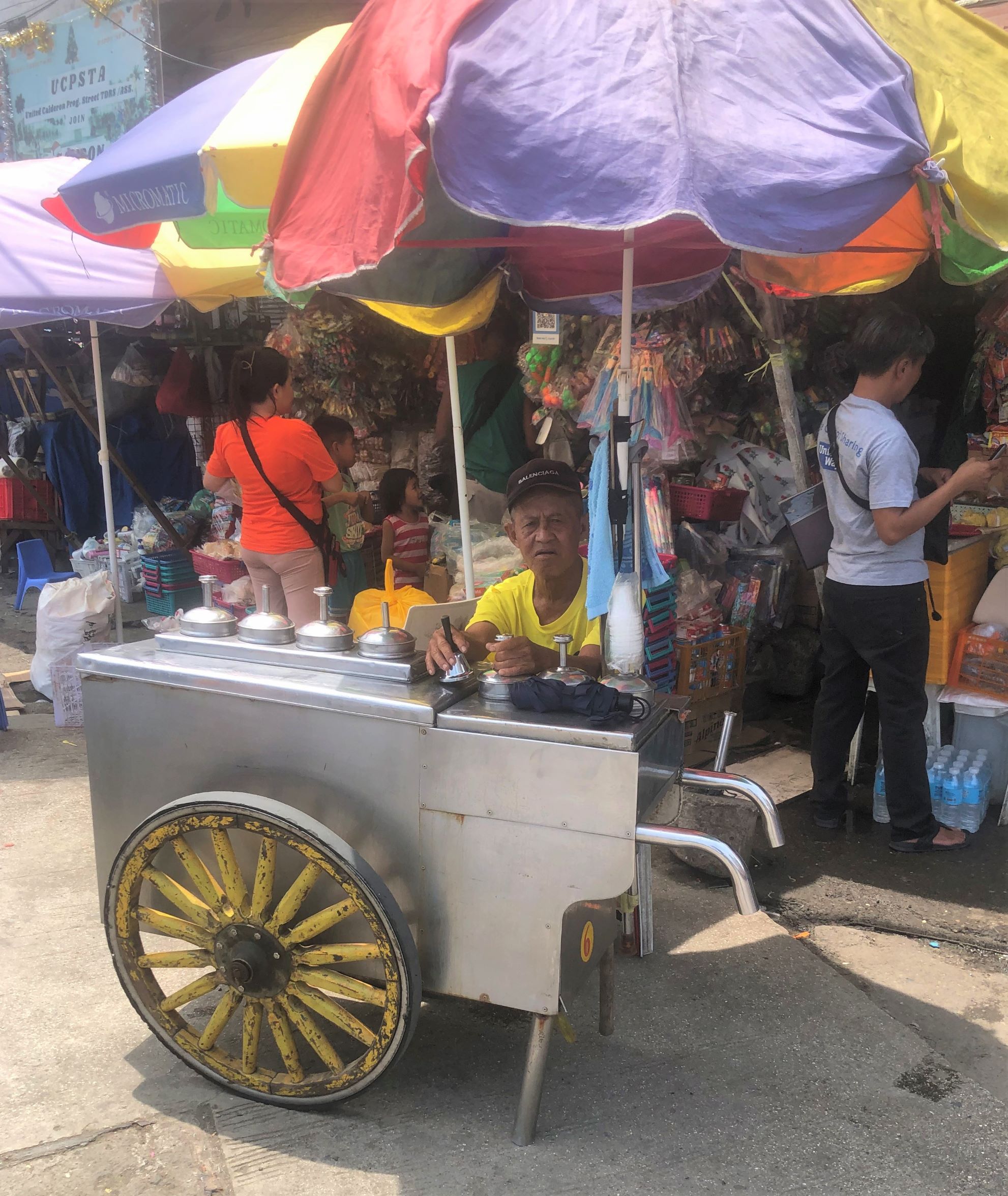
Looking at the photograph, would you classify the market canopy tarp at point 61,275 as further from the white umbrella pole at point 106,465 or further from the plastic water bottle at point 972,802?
the plastic water bottle at point 972,802

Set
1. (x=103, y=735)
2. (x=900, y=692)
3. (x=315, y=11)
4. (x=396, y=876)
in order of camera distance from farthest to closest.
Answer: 1. (x=315, y=11)
2. (x=900, y=692)
3. (x=103, y=735)
4. (x=396, y=876)

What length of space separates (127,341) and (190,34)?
2.76 metres

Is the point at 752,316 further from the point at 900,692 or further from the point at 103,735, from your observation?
the point at 103,735

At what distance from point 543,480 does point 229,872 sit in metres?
1.39

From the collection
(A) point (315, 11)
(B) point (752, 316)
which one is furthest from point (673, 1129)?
(A) point (315, 11)

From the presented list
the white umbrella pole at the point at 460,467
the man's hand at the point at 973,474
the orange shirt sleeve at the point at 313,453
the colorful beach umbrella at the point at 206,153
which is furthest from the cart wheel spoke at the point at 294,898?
the orange shirt sleeve at the point at 313,453

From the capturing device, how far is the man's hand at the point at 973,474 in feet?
11.6

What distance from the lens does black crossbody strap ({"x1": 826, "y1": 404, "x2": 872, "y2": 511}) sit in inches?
147

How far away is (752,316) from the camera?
13.9 ft

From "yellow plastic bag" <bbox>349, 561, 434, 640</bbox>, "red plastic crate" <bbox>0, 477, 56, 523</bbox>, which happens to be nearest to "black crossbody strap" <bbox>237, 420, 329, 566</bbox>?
"yellow plastic bag" <bbox>349, 561, 434, 640</bbox>

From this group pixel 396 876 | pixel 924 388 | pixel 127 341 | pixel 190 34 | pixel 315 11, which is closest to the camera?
pixel 396 876

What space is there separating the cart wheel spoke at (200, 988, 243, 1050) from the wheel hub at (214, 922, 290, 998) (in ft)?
0.22

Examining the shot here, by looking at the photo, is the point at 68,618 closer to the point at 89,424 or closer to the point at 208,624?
the point at 89,424

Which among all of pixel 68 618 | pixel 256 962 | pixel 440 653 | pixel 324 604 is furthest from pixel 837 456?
pixel 68 618
